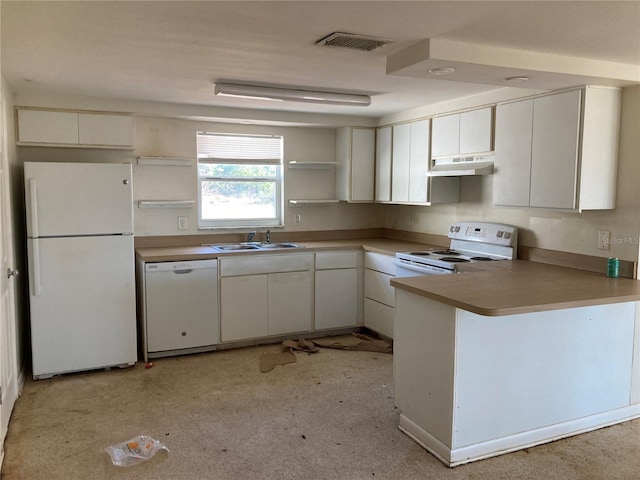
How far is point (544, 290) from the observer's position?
9.42ft

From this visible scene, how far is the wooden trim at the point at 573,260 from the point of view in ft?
10.8

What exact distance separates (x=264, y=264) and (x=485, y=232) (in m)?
1.93

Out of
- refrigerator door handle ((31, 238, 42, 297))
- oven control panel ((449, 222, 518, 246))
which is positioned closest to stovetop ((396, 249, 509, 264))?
oven control panel ((449, 222, 518, 246))

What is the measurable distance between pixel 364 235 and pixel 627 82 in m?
3.12

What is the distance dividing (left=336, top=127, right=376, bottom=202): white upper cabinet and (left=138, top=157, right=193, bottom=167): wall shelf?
157 cm

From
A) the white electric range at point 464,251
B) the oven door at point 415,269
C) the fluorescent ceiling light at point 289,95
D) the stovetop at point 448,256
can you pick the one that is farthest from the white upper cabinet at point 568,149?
the fluorescent ceiling light at point 289,95

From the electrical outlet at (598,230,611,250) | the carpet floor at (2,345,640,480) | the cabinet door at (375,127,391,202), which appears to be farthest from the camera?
the cabinet door at (375,127,391,202)

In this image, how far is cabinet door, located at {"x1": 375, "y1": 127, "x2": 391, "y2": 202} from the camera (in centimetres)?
519

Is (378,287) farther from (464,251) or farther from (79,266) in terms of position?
(79,266)

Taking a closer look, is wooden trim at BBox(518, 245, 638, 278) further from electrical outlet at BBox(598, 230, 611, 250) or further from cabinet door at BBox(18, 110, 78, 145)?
cabinet door at BBox(18, 110, 78, 145)

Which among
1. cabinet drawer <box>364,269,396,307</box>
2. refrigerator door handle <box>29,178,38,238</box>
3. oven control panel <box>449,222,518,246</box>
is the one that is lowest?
cabinet drawer <box>364,269,396,307</box>

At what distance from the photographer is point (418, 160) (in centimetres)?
475

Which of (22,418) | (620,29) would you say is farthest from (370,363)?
(620,29)

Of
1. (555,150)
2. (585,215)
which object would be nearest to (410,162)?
(555,150)
